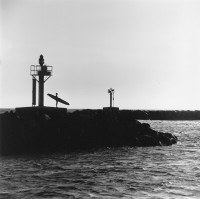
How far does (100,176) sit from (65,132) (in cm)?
1112

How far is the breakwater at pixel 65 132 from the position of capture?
26.0 m

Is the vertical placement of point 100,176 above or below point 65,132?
below

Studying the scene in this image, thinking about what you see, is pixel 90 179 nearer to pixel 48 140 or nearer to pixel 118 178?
pixel 118 178

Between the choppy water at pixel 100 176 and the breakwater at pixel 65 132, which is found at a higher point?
the breakwater at pixel 65 132

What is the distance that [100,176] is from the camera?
17641 millimetres

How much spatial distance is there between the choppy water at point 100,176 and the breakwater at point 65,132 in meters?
2.88

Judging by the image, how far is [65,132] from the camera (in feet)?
93.1

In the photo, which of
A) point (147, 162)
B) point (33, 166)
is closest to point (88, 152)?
point (147, 162)

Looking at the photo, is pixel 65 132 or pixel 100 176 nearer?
pixel 100 176

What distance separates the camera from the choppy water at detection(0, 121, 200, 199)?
1424 centimetres

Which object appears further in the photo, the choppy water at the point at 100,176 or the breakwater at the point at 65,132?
the breakwater at the point at 65,132

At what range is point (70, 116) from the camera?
31.7 m

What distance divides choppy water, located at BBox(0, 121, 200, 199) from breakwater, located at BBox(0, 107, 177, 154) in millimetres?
2879

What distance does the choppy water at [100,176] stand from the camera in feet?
46.7
